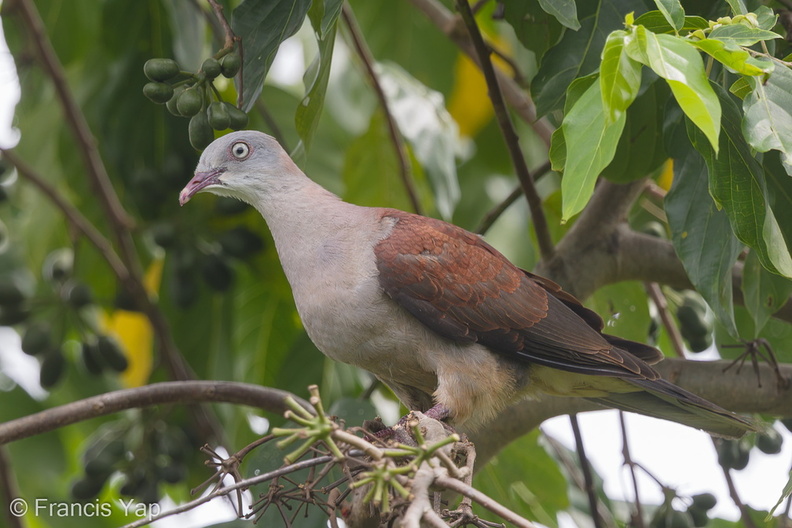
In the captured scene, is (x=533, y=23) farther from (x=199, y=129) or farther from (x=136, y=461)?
(x=136, y=461)

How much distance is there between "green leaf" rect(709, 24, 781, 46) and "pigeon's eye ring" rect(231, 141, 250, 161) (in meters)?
1.63

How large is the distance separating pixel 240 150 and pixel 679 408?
164cm

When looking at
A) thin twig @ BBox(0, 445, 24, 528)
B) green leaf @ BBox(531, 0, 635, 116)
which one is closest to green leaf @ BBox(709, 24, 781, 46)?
green leaf @ BBox(531, 0, 635, 116)

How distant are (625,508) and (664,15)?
383 cm

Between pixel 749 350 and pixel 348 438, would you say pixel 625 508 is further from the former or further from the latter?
pixel 348 438

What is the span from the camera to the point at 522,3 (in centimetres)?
282

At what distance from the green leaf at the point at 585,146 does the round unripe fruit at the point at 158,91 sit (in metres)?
1.25

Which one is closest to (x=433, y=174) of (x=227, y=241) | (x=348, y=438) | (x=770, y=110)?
(x=227, y=241)

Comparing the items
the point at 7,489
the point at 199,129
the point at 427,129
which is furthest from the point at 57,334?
the point at 199,129

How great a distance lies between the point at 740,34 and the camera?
1.83 metres

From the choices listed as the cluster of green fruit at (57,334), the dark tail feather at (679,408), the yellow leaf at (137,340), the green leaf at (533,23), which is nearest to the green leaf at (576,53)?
the green leaf at (533,23)

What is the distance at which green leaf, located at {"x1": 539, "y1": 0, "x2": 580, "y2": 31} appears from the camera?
2.23 meters

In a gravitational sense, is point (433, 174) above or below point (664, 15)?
below

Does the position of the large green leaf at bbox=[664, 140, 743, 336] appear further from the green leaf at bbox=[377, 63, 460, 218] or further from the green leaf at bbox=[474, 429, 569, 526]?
the green leaf at bbox=[474, 429, 569, 526]
